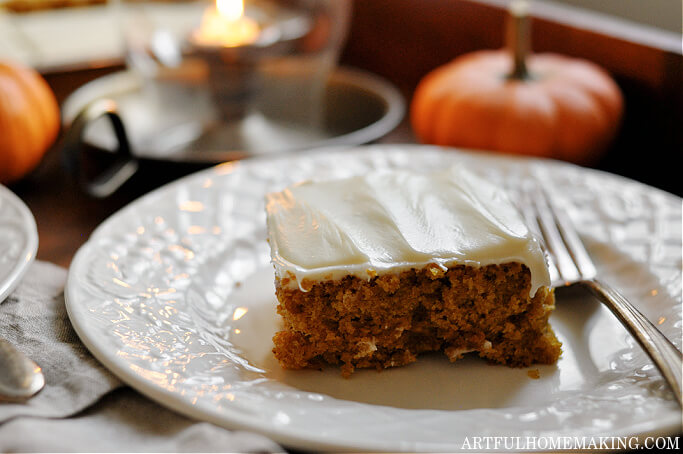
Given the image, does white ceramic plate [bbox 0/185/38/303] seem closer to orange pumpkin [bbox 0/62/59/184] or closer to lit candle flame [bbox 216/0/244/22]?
orange pumpkin [bbox 0/62/59/184]

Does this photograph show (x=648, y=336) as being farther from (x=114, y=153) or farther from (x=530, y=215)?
(x=114, y=153)

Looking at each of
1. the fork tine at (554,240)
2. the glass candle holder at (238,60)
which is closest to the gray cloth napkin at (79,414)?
the fork tine at (554,240)

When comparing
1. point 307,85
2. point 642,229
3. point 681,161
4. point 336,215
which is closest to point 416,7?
point 307,85

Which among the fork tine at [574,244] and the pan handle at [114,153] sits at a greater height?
the pan handle at [114,153]

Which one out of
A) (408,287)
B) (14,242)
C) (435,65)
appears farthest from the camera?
(435,65)

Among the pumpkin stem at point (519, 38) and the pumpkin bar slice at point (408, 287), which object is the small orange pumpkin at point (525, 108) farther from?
the pumpkin bar slice at point (408, 287)

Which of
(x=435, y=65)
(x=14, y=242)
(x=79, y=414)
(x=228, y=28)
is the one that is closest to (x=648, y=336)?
(x=79, y=414)
